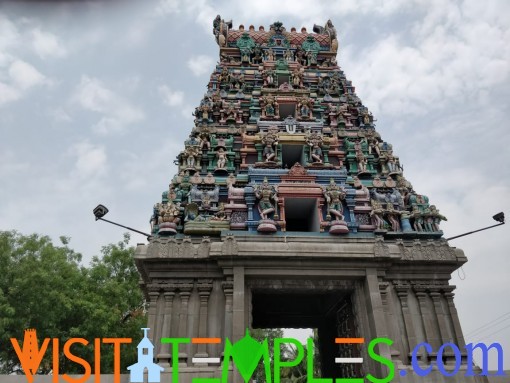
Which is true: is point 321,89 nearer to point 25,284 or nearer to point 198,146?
point 198,146

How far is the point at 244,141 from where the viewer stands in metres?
20.1

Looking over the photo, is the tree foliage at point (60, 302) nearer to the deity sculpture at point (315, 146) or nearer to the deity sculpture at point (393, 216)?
the deity sculpture at point (315, 146)

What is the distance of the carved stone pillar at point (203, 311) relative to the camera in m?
13.5

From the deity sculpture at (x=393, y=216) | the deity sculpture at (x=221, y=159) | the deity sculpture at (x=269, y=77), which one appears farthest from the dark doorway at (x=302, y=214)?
the deity sculpture at (x=269, y=77)

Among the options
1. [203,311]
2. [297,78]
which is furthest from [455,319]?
[297,78]

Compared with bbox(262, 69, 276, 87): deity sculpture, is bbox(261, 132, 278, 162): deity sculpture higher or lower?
lower

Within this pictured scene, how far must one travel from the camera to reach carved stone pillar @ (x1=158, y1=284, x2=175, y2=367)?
13.3m

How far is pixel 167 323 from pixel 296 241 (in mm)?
5333

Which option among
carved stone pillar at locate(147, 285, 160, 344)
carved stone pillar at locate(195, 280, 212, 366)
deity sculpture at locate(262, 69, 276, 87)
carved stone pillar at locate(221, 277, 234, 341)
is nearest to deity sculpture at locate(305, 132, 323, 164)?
deity sculpture at locate(262, 69, 276, 87)

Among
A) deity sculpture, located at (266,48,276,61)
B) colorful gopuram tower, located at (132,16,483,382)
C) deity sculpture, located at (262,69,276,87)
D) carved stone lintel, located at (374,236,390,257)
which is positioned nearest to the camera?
colorful gopuram tower, located at (132,16,483,382)

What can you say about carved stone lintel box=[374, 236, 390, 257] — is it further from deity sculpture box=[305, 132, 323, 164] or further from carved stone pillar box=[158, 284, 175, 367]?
carved stone pillar box=[158, 284, 175, 367]

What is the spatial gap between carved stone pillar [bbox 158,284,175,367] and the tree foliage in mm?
11284

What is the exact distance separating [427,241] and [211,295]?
338 inches

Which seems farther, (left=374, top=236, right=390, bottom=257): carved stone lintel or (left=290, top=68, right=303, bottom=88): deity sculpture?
(left=290, top=68, right=303, bottom=88): deity sculpture
